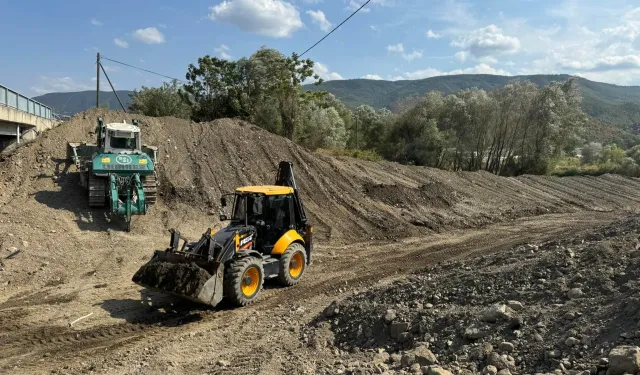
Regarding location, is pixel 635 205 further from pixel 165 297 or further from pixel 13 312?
pixel 13 312

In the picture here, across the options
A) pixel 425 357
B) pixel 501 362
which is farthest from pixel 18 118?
pixel 501 362

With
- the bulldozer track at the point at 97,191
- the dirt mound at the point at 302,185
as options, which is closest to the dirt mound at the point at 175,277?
the dirt mound at the point at 302,185

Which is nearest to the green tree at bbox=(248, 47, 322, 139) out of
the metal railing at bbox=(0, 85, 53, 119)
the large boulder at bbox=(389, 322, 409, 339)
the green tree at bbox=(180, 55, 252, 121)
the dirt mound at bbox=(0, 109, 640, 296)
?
the green tree at bbox=(180, 55, 252, 121)

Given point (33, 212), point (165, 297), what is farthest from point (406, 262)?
point (33, 212)

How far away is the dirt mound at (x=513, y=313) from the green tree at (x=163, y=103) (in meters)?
26.9

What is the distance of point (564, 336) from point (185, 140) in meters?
18.6

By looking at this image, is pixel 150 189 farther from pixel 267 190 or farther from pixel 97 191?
pixel 267 190

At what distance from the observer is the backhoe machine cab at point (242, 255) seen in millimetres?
7883

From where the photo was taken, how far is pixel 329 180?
20516mm

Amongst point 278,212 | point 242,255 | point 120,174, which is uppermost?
point 120,174

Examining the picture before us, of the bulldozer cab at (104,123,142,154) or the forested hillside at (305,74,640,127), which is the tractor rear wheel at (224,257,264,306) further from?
the forested hillside at (305,74,640,127)

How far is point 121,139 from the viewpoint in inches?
628

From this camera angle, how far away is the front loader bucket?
7.70 metres

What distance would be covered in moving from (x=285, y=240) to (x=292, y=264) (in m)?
0.71
